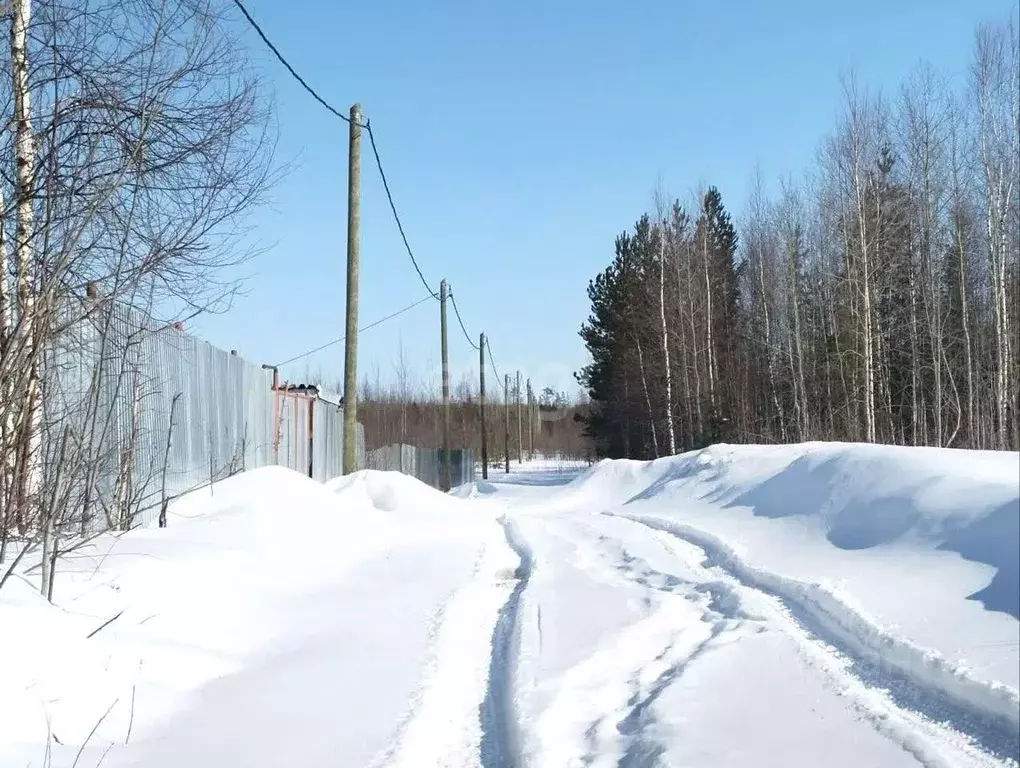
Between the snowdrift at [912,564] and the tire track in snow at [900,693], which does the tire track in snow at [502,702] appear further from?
the snowdrift at [912,564]

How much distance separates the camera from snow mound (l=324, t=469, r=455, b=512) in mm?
14773

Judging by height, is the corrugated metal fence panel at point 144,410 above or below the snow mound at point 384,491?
above

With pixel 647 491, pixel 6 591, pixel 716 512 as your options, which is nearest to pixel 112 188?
pixel 6 591

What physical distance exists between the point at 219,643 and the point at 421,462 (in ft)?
80.6

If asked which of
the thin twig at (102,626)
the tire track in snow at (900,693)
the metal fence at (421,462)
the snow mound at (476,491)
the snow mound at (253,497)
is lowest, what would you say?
the tire track in snow at (900,693)

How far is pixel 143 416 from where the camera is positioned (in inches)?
371

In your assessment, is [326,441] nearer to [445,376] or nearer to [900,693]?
[445,376]

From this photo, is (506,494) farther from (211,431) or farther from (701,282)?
(211,431)

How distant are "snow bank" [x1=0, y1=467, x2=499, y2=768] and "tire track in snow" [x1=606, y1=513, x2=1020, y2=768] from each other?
7.42 ft

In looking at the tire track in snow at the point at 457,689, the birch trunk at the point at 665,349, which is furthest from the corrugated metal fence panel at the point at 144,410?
the birch trunk at the point at 665,349

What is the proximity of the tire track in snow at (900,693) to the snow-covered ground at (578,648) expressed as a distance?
1 centimetres

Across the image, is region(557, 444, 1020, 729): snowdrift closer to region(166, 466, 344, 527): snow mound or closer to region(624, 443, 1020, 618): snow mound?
region(624, 443, 1020, 618): snow mound

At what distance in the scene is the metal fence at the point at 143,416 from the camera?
6.31 m

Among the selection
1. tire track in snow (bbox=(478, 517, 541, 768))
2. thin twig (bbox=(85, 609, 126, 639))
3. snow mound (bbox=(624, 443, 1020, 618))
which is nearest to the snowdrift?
snow mound (bbox=(624, 443, 1020, 618))
